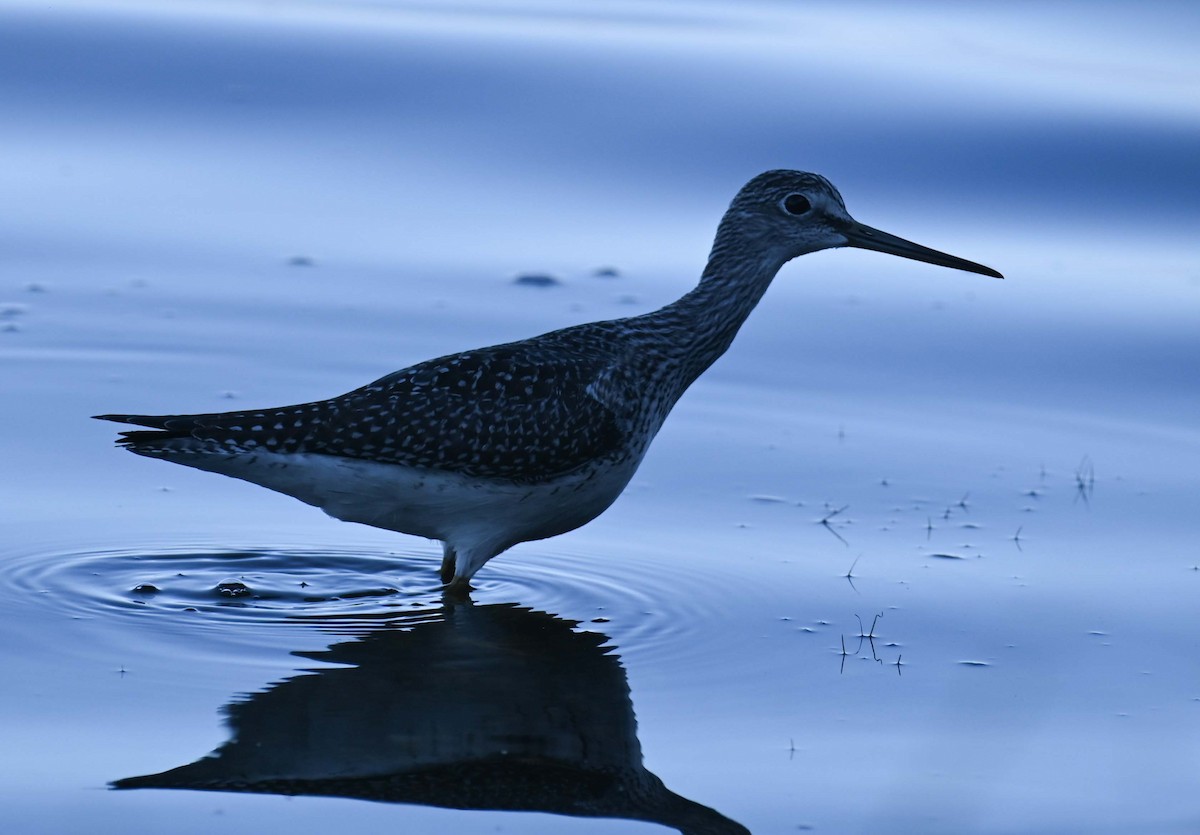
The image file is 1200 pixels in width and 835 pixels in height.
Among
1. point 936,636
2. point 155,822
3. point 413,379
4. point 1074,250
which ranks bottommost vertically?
point 155,822

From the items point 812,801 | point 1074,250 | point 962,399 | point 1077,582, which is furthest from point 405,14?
point 812,801

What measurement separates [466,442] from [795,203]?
2143mm

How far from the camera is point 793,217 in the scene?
9.86 meters

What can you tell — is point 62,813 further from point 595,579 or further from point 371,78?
point 371,78

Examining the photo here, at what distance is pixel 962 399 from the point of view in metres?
12.0

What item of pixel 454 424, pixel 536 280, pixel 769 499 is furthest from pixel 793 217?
pixel 536 280

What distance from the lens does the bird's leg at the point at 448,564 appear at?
9.11 metres

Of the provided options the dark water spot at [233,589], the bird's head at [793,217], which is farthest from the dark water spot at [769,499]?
the dark water spot at [233,589]

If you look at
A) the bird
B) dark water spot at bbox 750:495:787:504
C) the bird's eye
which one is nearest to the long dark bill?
the bird's eye

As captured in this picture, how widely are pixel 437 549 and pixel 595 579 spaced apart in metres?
0.98

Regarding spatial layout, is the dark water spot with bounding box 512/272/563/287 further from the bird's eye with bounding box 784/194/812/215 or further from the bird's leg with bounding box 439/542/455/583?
the bird's leg with bounding box 439/542/455/583

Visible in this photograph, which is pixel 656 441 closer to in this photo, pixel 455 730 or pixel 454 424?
pixel 454 424

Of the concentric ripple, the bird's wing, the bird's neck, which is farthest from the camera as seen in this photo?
the bird's neck

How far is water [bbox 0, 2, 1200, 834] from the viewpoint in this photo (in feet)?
23.2
